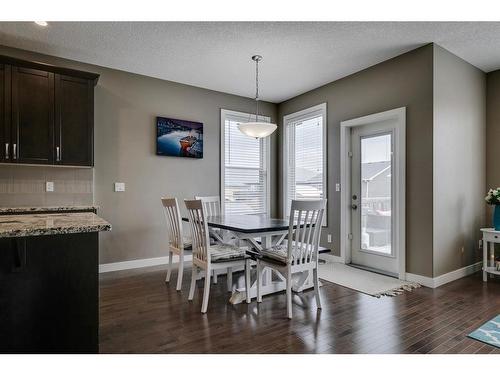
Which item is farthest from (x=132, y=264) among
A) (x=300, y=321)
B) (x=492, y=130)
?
(x=492, y=130)

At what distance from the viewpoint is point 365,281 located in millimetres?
3580

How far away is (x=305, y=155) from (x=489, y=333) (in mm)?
3436

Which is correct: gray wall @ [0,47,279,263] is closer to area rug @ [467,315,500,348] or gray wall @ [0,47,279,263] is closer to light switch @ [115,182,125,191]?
light switch @ [115,182,125,191]

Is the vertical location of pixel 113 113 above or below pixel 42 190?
above

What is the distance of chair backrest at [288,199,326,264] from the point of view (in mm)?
2561

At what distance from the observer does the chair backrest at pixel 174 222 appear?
3203 millimetres

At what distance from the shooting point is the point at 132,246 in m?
4.23

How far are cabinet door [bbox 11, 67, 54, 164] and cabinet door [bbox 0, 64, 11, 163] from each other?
4 cm

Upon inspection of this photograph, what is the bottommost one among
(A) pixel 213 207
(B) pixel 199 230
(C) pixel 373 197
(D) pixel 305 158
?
(B) pixel 199 230

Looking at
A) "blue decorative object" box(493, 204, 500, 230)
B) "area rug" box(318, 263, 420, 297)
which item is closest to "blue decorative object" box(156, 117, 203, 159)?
"area rug" box(318, 263, 420, 297)

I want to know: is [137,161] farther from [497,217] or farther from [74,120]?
[497,217]
